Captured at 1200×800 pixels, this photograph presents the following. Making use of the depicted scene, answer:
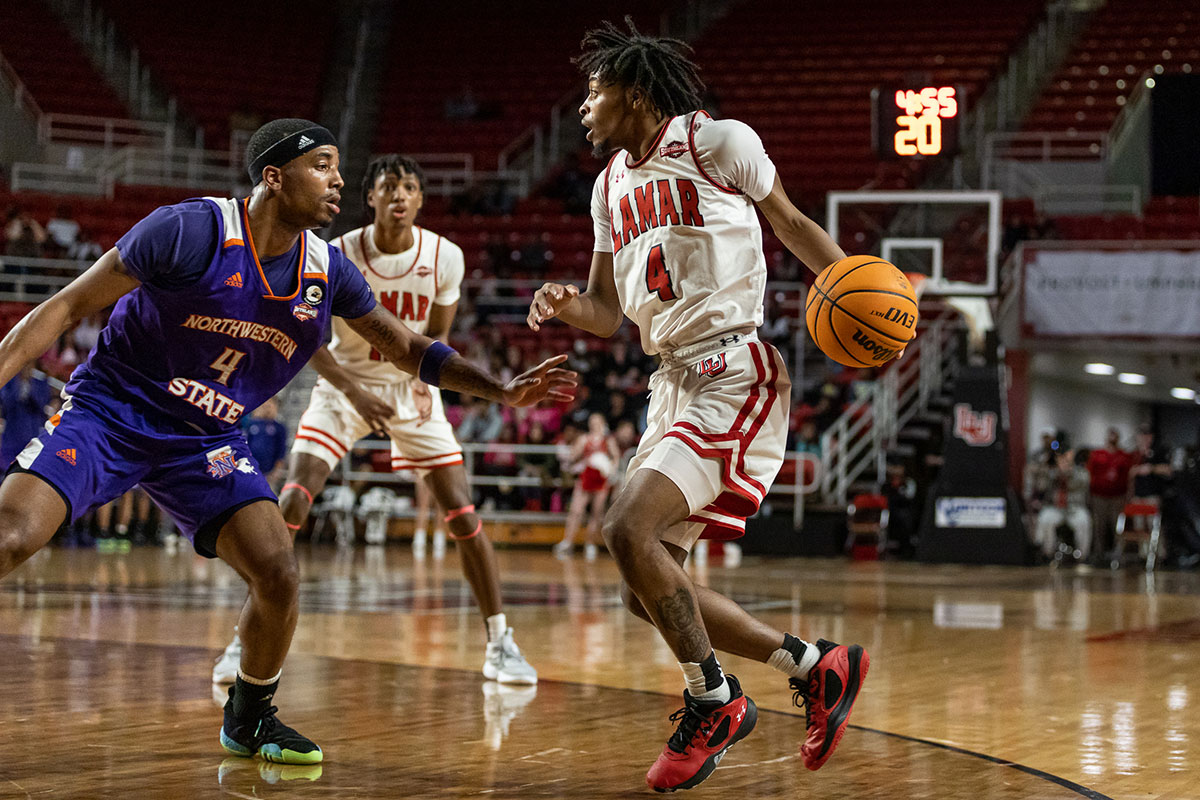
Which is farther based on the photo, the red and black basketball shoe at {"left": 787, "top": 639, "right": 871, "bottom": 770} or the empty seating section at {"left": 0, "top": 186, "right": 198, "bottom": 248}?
the empty seating section at {"left": 0, "top": 186, "right": 198, "bottom": 248}

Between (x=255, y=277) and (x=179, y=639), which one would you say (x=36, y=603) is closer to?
(x=179, y=639)

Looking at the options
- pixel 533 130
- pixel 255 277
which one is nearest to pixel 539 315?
pixel 255 277

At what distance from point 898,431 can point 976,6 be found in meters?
11.1

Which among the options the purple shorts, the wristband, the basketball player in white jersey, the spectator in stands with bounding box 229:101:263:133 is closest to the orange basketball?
the wristband

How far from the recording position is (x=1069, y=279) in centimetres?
1623

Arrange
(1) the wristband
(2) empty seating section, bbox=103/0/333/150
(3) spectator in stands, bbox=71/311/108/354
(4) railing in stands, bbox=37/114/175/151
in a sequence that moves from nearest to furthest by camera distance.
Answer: (1) the wristband → (3) spectator in stands, bbox=71/311/108/354 → (4) railing in stands, bbox=37/114/175/151 → (2) empty seating section, bbox=103/0/333/150

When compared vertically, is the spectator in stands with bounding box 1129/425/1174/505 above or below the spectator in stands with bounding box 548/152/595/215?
below

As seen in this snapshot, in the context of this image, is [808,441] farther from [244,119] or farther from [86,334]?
[244,119]

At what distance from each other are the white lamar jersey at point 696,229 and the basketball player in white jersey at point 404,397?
2060mm

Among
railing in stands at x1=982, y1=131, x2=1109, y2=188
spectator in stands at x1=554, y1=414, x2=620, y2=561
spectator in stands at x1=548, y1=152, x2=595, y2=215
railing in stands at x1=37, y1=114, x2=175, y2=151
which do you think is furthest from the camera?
railing in stands at x1=37, y1=114, x2=175, y2=151

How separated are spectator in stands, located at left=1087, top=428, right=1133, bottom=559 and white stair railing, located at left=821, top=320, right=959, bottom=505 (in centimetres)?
217

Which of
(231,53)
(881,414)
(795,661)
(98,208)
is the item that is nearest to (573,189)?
(881,414)

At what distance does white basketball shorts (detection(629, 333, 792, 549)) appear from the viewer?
4.10 metres

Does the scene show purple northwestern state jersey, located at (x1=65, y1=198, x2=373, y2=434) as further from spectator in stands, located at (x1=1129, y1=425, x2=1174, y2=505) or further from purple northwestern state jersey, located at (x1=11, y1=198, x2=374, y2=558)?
spectator in stands, located at (x1=1129, y1=425, x2=1174, y2=505)
